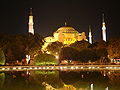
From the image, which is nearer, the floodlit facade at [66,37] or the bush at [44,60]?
the bush at [44,60]

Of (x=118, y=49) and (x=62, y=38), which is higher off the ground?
(x=62, y=38)

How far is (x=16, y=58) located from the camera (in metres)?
39.6

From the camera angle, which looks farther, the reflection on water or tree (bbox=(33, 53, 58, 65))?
tree (bbox=(33, 53, 58, 65))

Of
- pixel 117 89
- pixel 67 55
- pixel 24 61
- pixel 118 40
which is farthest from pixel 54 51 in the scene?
pixel 117 89

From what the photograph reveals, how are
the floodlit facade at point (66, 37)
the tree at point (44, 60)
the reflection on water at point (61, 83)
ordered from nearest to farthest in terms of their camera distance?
1. the reflection on water at point (61, 83)
2. the tree at point (44, 60)
3. the floodlit facade at point (66, 37)

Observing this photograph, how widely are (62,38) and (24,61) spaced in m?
38.4

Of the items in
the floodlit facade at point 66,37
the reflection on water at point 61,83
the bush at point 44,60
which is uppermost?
the floodlit facade at point 66,37

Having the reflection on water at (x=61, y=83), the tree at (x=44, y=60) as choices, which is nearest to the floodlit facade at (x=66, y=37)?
the tree at (x=44, y=60)

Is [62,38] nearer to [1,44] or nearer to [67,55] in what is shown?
[67,55]

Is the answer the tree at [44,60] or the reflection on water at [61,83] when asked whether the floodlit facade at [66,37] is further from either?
the reflection on water at [61,83]

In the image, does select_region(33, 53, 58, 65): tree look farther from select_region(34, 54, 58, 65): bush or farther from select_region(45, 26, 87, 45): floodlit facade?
select_region(45, 26, 87, 45): floodlit facade

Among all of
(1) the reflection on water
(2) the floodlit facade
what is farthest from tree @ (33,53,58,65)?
(2) the floodlit facade

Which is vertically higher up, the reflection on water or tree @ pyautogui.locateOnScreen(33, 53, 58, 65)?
tree @ pyautogui.locateOnScreen(33, 53, 58, 65)

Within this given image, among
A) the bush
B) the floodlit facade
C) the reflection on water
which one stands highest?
the floodlit facade
